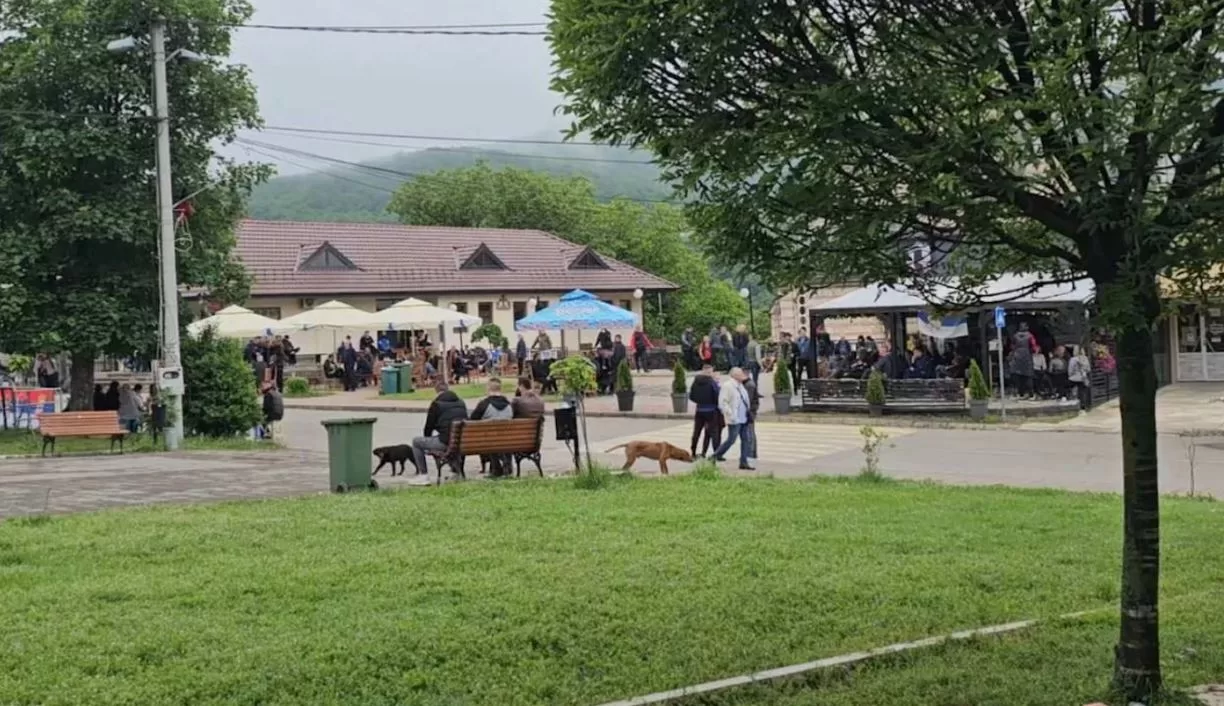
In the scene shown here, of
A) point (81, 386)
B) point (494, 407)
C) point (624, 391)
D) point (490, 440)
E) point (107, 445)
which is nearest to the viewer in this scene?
point (490, 440)

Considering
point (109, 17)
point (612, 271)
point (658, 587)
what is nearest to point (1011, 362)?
point (109, 17)

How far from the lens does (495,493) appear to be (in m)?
12.9

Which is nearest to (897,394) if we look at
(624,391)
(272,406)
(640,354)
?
(624,391)

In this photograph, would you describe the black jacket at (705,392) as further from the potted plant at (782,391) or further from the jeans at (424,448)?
the potted plant at (782,391)

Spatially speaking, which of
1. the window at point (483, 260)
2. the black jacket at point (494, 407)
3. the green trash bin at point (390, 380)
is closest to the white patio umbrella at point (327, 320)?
the green trash bin at point (390, 380)

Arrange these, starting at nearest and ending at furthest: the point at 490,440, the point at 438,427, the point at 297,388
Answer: the point at 490,440 → the point at 438,427 → the point at 297,388

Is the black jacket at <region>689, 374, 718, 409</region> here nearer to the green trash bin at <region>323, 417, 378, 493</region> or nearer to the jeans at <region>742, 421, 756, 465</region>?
the jeans at <region>742, 421, 756, 465</region>

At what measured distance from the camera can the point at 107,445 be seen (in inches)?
822

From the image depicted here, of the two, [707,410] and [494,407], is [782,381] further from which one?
[494,407]

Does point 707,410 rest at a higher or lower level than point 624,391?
lower

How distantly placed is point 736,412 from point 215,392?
34.5 feet

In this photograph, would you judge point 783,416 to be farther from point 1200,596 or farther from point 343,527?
point 1200,596

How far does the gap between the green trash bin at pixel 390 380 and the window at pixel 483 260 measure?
19429 millimetres

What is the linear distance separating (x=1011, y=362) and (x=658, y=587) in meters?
22.6
